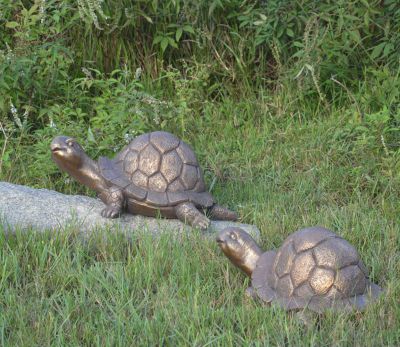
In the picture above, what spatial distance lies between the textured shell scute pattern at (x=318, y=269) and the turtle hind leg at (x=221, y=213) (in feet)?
3.49

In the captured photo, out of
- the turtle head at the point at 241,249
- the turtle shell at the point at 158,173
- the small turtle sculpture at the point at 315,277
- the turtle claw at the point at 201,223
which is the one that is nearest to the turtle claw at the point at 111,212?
the turtle shell at the point at 158,173

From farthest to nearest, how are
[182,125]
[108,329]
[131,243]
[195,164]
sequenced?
[182,125]
[195,164]
[131,243]
[108,329]

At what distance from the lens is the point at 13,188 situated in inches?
182

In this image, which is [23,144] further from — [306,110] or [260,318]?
[260,318]

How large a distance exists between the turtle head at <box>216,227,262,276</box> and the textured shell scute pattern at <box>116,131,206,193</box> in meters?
0.75

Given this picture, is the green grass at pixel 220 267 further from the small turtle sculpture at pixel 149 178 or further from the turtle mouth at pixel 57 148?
the turtle mouth at pixel 57 148

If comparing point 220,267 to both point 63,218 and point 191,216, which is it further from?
point 63,218

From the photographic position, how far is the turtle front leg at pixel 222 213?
4607 millimetres

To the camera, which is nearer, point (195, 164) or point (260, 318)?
point (260, 318)

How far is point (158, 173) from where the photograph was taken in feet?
14.5

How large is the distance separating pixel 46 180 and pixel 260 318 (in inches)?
90.8

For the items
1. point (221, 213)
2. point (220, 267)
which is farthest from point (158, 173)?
point (220, 267)

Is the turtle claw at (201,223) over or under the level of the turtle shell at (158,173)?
under

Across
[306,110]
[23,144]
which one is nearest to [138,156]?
[23,144]
